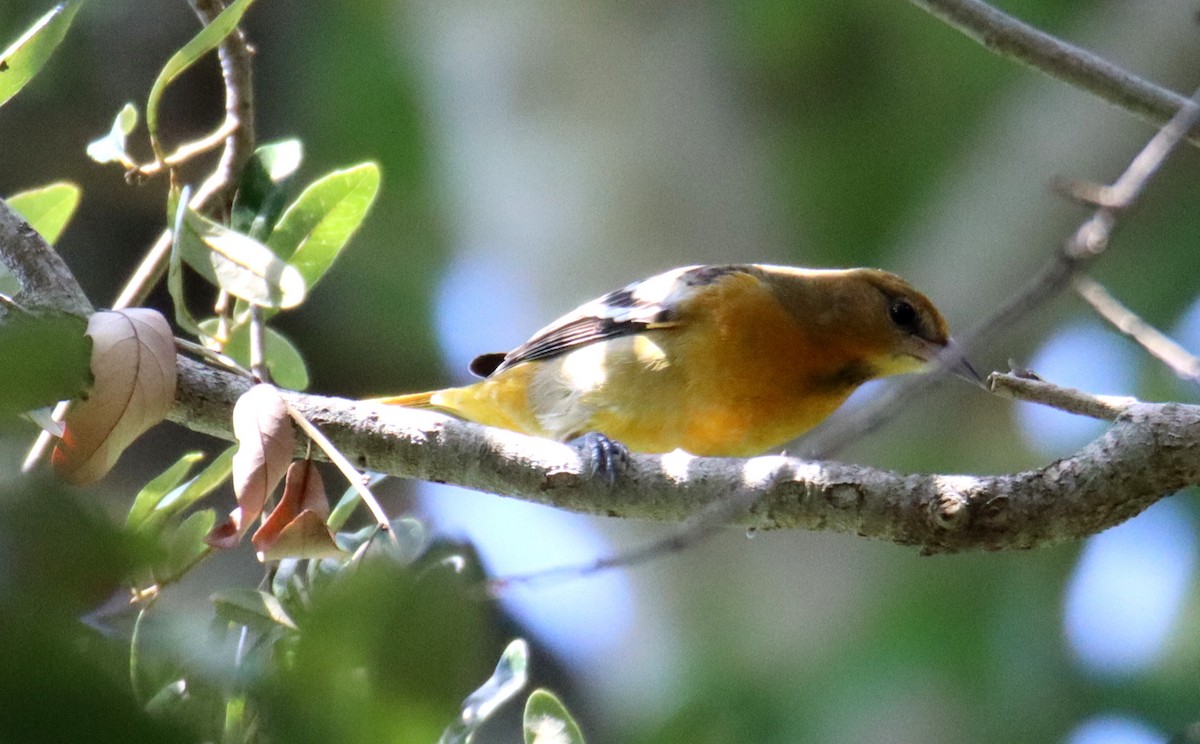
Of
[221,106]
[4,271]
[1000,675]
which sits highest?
[4,271]

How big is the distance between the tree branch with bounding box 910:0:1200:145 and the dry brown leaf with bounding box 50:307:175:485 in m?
2.11

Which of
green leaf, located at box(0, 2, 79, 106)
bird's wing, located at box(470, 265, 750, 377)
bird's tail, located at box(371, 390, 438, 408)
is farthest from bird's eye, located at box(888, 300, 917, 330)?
green leaf, located at box(0, 2, 79, 106)

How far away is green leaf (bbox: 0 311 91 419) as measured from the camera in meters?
0.77

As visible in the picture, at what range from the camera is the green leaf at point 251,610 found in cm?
228

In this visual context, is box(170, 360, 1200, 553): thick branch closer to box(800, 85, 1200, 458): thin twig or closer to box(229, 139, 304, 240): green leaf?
box(229, 139, 304, 240): green leaf

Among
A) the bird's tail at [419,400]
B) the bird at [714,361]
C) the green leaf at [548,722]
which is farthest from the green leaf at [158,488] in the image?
the bird's tail at [419,400]

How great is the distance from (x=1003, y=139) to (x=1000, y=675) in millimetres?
4001

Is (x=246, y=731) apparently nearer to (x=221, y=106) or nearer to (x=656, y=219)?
(x=221, y=106)

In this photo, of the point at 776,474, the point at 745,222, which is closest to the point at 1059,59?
the point at 776,474

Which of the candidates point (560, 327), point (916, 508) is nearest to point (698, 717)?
point (916, 508)

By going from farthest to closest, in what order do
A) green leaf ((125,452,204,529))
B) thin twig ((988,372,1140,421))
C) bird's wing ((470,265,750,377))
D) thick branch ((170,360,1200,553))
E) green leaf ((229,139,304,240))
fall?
bird's wing ((470,265,750,377)), green leaf ((229,139,304,240)), green leaf ((125,452,204,529)), thin twig ((988,372,1140,421)), thick branch ((170,360,1200,553))

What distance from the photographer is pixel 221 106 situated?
7.33m

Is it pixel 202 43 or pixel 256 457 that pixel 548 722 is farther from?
pixel 202 43

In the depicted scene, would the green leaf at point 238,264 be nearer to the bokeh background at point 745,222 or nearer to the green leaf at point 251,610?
the green leaf at point 251,610
